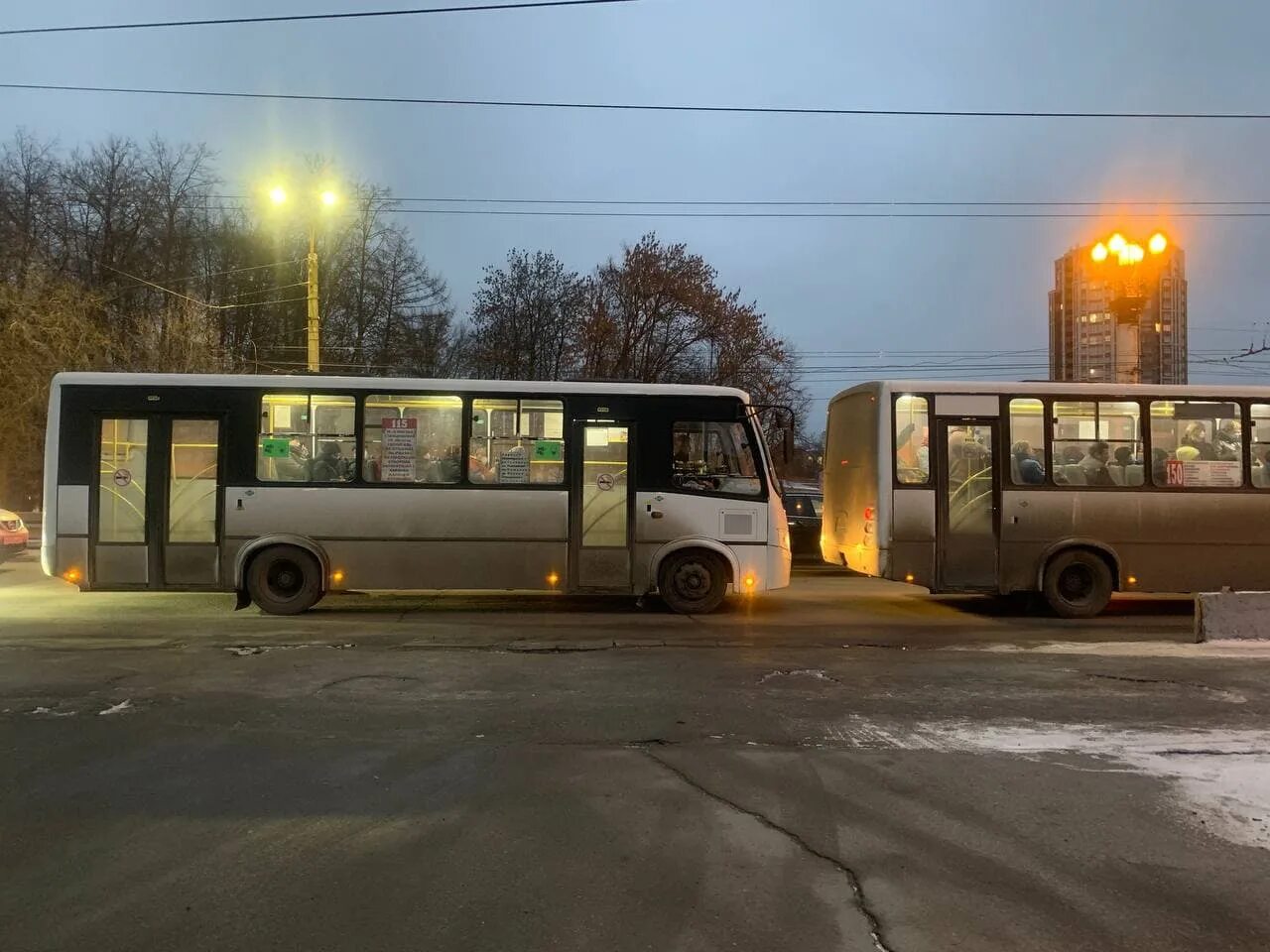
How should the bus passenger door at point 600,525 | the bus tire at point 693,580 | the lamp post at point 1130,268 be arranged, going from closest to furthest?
the bus passenger door at point 600,525 → the bus tire at point 693,580 → the lamp post at point 1130,268

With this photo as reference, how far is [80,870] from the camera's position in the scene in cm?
404

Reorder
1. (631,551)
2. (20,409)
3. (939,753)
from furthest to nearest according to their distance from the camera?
(20,409), (631,551), (939,753)

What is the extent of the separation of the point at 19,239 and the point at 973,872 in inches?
1480

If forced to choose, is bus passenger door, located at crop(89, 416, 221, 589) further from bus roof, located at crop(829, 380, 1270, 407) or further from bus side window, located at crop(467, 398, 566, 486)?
bus roof, located at crop(829, 380, 1270, 407)

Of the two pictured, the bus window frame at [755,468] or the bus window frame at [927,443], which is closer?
the bus window frame at [755,468]

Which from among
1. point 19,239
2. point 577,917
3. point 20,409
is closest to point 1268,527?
point 577,917

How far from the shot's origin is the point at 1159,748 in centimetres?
613

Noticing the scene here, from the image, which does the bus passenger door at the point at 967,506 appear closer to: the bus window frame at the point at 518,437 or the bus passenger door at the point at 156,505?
the bus window frame at the point at 518,437

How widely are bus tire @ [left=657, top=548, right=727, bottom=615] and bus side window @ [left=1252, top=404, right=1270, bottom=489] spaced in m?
7.40

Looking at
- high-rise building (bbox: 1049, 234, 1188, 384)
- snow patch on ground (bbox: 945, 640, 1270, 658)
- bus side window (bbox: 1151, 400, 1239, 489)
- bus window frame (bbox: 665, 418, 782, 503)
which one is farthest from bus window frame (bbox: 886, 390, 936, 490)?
high-rise building (bbox: 1049, 234, 1188, 384)

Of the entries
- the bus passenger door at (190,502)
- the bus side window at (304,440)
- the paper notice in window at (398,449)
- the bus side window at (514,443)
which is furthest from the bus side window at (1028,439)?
the bus passenger door at (190,502)

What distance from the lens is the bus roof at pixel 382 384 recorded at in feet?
36.4

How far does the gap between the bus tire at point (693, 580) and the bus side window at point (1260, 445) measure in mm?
7400

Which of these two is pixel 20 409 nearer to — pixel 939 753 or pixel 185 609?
pixel 185 609
